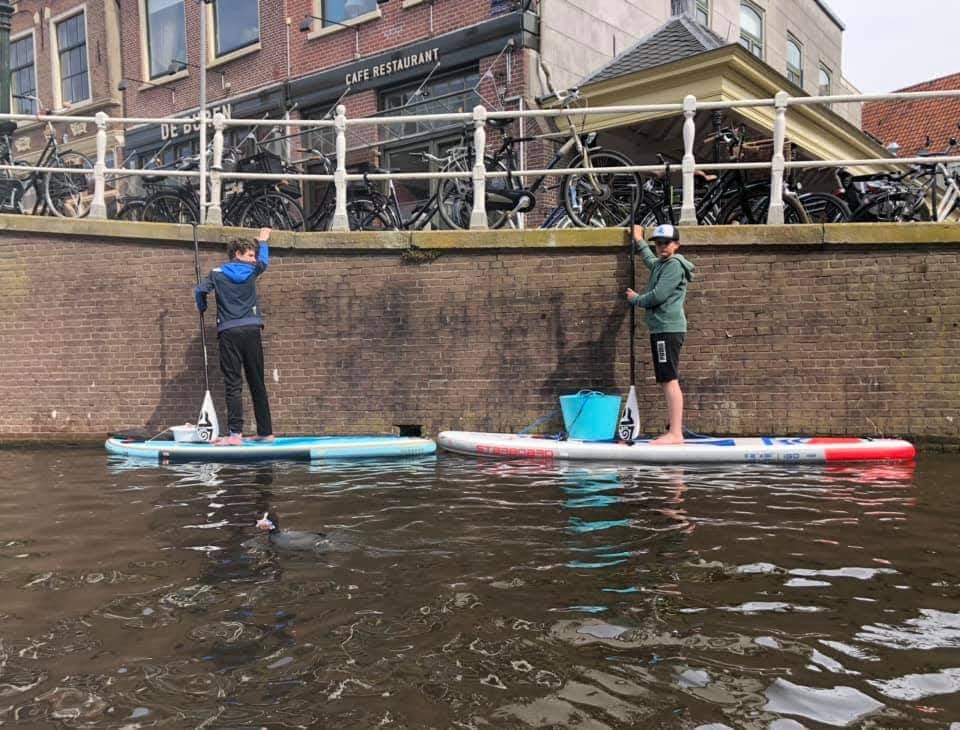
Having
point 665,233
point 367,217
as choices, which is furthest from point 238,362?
point 665,233

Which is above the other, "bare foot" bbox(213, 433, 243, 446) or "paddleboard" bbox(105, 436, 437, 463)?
"bare foot" bbox(213, 433, 243, 446)

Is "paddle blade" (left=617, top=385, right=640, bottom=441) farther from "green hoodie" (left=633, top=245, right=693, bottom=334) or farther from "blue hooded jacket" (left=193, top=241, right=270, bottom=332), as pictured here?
"blue hooded jacket" (left=193, top=241, right=270, bottom=332)

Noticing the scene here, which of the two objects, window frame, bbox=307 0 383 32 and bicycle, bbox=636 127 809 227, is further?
window frame, bbox=307 0 383 32

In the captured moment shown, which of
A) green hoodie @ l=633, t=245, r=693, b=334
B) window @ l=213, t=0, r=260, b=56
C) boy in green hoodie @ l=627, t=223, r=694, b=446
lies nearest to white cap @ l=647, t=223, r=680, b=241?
boy in green hoodie @ l=627, t=223, r=694, b=446

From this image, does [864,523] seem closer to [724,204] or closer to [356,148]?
[724,204]

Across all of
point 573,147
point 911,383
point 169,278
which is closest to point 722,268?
point 911,383

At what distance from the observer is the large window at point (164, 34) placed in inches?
685

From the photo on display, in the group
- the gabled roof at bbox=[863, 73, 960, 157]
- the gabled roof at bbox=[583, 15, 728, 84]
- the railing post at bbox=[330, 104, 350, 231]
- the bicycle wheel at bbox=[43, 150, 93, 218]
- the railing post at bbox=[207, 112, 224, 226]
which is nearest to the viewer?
the railing post at bbox=[330, 104, 350, 231]

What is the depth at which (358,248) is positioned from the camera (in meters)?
8.44

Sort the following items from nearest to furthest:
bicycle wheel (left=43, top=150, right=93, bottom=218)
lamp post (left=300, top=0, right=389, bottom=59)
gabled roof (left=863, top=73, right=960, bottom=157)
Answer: bicycle wheel (left=43, top=150, right=93, bottom=218), lamp post (left=300, top=0, right=389, bottom=59), gabled roof (left=863, top=73, right=960, bottom=157)

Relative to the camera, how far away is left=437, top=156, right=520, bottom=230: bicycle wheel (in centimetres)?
903

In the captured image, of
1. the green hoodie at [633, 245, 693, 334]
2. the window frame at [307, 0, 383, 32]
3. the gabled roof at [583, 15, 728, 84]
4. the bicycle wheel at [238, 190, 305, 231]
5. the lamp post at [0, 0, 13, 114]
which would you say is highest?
the window frame at [307, 0, 383, 32]

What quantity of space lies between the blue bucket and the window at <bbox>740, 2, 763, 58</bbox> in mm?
12513

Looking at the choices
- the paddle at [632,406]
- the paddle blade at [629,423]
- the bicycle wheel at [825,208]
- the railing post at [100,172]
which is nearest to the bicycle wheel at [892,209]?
the bicycle wheel at [825,208]
